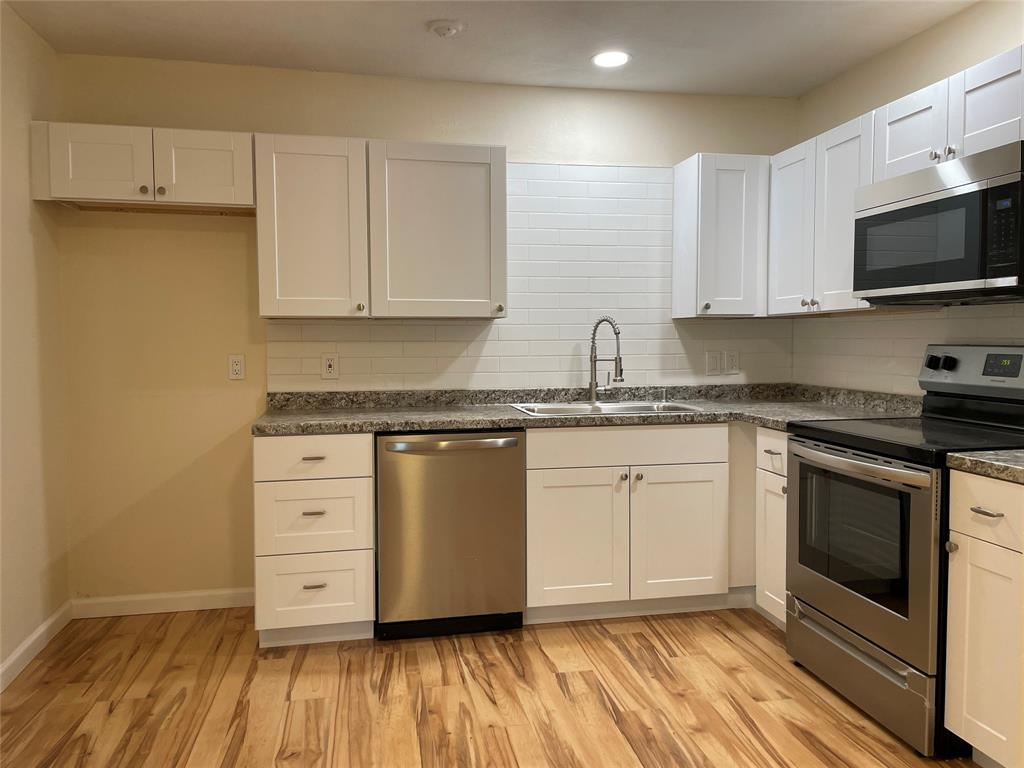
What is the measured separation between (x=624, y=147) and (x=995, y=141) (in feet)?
5.58

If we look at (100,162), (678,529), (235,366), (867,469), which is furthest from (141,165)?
(867,469)

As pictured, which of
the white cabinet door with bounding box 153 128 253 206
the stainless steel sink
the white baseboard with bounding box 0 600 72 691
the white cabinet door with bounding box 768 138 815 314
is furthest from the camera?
the stainless steel sink

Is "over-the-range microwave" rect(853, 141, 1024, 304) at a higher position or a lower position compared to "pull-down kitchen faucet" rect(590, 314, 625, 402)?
higher

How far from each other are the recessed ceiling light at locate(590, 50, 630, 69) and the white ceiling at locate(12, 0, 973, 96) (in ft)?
0.13

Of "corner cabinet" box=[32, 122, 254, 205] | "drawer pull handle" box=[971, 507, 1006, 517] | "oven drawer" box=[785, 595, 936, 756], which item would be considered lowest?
"oven drawer" box=[785, 595, 936, 756]

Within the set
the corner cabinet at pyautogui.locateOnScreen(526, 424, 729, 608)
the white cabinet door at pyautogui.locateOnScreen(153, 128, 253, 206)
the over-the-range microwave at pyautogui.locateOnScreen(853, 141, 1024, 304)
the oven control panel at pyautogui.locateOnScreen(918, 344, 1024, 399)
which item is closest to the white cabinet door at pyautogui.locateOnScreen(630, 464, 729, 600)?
the corner cabinet at pyautogui.locateOnScreen(526, 424, 729, 608)

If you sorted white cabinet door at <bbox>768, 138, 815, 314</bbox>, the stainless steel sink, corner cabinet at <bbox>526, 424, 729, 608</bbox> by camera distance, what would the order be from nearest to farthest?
corner cabinet at <bbox>526, 424, 729, 608</bbox> → white cabinet door at <bbox>768, 138, 815, 314</bbox> → the stainless steel sink

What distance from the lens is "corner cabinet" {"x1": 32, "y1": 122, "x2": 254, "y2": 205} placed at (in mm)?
2846

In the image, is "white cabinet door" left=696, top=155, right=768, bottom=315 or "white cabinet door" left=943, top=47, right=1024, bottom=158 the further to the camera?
"white cabinet door" left=696, top=155, right=768, bottom=315

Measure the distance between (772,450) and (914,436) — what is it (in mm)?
679

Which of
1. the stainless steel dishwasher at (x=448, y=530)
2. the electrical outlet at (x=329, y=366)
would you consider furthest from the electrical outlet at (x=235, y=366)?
the stainless steel dishwasher at (x=448, y=530)

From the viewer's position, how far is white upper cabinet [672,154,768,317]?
340 centimetres

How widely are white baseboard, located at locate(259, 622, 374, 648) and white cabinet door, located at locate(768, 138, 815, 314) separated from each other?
2.27m

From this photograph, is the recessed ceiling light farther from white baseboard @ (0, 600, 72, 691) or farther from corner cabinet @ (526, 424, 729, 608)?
white baseboard @ (0, 600, 72, 691)
